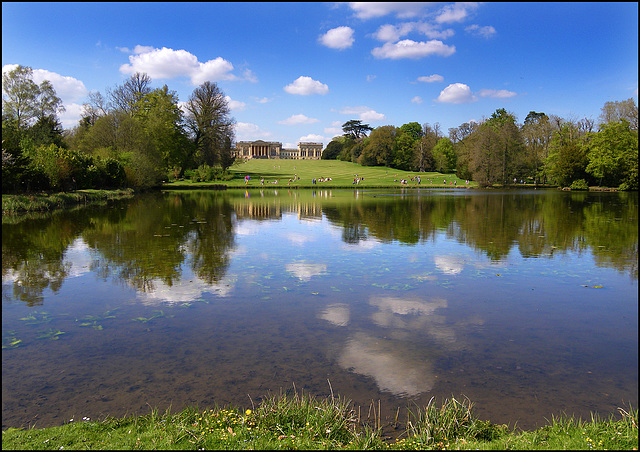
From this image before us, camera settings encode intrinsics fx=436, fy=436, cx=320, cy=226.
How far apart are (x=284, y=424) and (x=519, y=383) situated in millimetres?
2575

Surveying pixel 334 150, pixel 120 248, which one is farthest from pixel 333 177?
pixel 120 248

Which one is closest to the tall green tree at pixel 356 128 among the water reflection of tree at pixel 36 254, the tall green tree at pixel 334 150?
the tall green tree at pixel 334 150

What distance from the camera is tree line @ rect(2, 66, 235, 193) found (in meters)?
27.6

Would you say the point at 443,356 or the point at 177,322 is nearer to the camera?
the point at 443,356

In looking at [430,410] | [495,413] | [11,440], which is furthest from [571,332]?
[11,440]

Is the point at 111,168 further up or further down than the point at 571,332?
further up

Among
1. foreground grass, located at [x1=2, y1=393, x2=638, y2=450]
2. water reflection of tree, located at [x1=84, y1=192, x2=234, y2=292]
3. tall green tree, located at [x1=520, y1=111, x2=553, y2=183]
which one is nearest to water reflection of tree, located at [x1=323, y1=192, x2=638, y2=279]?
water reflection of tree, located at [x1=84, y1=192, x2=234, y2=292]

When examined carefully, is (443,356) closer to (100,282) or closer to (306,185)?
(100,282)

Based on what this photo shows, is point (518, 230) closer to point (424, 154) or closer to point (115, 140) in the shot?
point (115, 140)

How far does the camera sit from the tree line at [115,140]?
27578 mm

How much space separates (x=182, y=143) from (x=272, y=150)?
97.3 metres

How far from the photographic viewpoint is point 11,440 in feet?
11.1

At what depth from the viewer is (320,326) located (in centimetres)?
633

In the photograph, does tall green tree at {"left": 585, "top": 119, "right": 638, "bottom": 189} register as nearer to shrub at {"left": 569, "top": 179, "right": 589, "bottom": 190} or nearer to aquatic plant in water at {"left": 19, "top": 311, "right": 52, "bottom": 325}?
shrub at {"left": 569, "top": 179, "right": 589, "bottom": 190}
